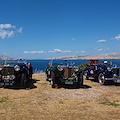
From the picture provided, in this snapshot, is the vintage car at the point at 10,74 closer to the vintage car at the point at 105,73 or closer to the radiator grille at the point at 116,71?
the vintage car at the point at 105,73

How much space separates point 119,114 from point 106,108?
68 cm

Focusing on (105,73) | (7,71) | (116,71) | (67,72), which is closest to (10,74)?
(7,71)

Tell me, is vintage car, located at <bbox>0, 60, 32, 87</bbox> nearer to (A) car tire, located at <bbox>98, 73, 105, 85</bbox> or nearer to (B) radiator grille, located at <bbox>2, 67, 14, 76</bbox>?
(B) radiator grille, located at <bbox>2, 67, 14, 76</bbox>

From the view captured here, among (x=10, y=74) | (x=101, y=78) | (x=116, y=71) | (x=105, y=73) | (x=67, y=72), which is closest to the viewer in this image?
(x=10, y=74)

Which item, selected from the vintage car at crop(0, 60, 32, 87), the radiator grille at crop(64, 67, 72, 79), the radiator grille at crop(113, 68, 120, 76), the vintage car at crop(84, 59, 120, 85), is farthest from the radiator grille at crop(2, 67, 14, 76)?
the radiator grille at crop(113, 68, 120, 76)

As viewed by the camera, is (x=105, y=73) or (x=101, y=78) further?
(x=101, y=78)

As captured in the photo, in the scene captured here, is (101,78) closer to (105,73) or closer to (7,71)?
(105,73)

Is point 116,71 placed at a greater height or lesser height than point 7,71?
lesser

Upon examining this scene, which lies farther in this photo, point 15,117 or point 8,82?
point 8,82

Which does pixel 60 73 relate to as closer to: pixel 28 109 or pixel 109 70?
pixel 109 70

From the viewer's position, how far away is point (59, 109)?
5.56m

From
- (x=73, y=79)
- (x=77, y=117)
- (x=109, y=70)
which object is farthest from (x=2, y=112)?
(x=109, y=70)

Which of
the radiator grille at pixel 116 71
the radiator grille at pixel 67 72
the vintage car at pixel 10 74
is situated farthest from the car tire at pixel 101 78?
the vintage car at pixel 10 74

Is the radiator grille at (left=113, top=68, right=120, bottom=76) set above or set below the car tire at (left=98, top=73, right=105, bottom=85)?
above
